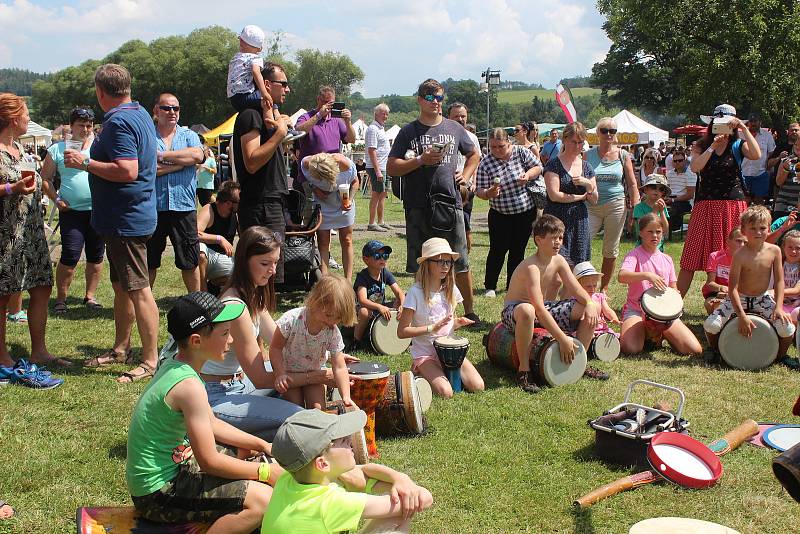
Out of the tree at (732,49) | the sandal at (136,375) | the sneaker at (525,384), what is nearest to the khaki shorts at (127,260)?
the sandal at (136,375)

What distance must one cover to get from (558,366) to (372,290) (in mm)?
1807

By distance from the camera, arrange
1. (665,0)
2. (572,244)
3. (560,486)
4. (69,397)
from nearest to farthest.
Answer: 1. (560,486)
2. (69,397)
3. (572,244)
4. (665,0)

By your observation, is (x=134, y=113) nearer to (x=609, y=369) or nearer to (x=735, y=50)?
(x=609, y=369)

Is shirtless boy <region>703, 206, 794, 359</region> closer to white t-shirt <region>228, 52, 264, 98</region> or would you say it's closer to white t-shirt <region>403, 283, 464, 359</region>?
white t-shirt <region>403, 283, 464, 359</region>

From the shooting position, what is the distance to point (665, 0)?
26984 millimetres

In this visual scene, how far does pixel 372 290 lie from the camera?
6324mm

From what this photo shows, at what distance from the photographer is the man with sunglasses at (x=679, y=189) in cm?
1273

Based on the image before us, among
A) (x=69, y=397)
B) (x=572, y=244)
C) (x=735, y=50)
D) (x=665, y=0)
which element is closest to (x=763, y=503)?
(x=572, y=244)

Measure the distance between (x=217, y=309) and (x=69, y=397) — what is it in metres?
2.56

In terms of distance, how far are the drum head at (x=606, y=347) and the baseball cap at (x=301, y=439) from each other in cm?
384

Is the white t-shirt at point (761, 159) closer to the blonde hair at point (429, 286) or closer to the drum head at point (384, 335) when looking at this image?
the drum head at point (384, 335)

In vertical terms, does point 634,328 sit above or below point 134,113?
below

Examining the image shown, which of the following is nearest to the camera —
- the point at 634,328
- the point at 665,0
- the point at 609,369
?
the point at 609,369

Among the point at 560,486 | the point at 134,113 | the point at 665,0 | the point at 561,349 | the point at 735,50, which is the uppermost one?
the point at 665,0
